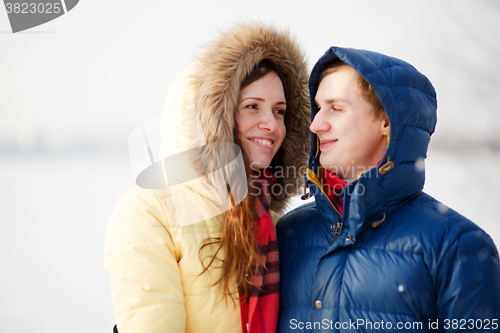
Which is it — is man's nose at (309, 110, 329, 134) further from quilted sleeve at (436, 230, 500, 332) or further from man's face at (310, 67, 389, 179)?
quilted sleeve at (436, 230, 500, 332)

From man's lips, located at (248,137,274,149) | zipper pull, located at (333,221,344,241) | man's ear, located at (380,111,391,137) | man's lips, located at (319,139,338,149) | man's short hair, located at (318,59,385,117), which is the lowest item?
zipper pull, located at (333,221,344,241)

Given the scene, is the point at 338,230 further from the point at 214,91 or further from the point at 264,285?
the point at 214,91

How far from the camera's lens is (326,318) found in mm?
1051

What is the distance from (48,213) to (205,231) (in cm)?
264

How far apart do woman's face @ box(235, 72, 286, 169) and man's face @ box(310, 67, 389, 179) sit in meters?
0.22

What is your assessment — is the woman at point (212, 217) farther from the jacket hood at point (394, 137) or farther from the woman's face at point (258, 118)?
the jacket hood at point (394, 137)

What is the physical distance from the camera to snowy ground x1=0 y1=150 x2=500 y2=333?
9.12ft

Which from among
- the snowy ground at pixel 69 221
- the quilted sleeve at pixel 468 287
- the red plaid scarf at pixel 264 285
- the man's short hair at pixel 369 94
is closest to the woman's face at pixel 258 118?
the red plaid scarf at pixel 264 285

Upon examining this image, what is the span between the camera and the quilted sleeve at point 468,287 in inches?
36.4

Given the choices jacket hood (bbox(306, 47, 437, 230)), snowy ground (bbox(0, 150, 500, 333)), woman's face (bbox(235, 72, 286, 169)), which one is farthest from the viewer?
snowy ground (bbox(0, 150, 500, 333))

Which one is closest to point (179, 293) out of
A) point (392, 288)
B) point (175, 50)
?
point (392, 288)

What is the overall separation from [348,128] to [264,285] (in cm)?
65

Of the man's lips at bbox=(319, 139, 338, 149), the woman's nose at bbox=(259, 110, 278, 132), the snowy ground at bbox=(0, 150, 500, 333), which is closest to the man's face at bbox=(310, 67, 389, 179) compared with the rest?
the man's lips at bbox=(319, 139, 338, 149)

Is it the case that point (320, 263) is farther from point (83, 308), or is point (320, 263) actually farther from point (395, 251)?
point (83, 308)
